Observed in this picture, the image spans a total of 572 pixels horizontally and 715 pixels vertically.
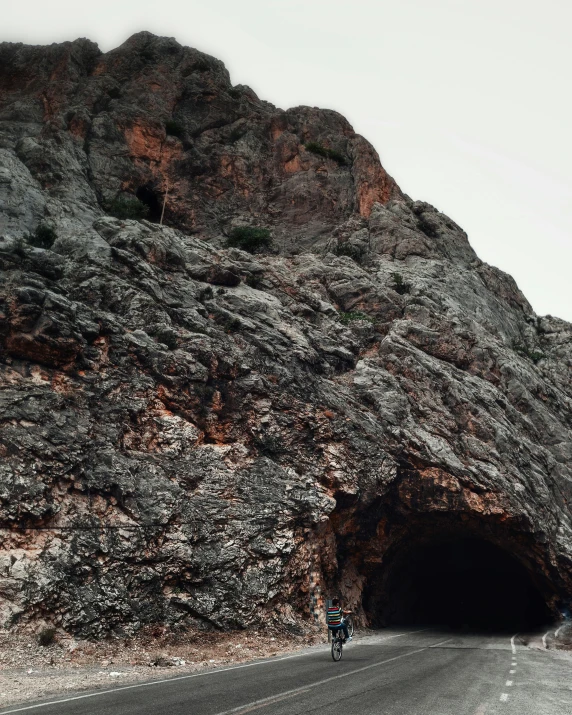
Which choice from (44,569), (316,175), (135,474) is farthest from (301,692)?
(316,175)

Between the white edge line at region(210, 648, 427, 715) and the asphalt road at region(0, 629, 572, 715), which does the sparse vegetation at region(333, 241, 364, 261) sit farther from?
the white edge line at region(210, 648, 427, 715)

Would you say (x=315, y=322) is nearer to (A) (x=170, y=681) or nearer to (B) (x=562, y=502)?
(B) (x=562, y=502)

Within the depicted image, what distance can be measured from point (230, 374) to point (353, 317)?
12.6 metres

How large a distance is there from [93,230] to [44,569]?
20.6m

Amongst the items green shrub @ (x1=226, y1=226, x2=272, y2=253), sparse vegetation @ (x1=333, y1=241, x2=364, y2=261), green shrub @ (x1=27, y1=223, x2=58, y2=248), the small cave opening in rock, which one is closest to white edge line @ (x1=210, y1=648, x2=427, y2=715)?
green shrub @ (x1=27, y1=223, x2=58, y2=248)

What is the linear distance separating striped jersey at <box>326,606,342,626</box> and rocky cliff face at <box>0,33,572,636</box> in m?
4.17

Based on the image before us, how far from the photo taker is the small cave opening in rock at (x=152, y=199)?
1722 inches

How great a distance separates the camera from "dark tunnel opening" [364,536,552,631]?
34438mm

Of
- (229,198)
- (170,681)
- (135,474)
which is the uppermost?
(229,198)

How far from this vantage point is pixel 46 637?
52.6 feet

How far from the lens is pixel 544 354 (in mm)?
47500

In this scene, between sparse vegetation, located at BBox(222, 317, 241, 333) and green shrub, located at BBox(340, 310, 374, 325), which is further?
green shrub, located at BBox(340, 310, 374, 325)

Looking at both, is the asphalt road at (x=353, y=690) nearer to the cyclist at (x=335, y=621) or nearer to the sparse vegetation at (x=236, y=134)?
the cyclist at (x=335, y=621)

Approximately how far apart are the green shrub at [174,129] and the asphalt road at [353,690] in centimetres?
4117
